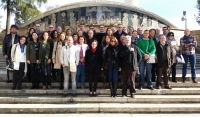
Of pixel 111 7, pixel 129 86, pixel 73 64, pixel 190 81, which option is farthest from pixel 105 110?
pixel 111 7

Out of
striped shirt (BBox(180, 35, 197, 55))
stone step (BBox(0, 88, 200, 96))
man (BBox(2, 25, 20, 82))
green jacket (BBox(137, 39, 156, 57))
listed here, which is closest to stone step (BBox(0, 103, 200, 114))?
stone step (BBox(0, 88, 200, 96))

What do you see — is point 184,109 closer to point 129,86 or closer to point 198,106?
point 198,106

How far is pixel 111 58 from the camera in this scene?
5289mm

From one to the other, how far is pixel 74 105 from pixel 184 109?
8.89 feet

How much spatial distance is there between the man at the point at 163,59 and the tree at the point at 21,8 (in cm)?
1327

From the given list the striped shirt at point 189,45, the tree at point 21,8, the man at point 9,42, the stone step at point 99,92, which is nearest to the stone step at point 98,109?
the stone step at point 99,92

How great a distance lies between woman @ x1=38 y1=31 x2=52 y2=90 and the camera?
18.5ft

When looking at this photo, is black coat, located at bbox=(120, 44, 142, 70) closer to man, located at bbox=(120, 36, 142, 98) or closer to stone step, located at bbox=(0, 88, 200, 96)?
man, located at bbox=(120, 36, 142, 98)

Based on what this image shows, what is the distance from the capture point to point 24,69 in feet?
18.7

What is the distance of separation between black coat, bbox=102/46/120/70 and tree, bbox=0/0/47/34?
1298 cm

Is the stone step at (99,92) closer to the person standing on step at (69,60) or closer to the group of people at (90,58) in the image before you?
the group of people at (90,58)

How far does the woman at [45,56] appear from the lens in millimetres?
5633

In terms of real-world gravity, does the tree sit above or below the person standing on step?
above

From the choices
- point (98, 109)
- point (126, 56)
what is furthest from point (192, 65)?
point (98, 109)
